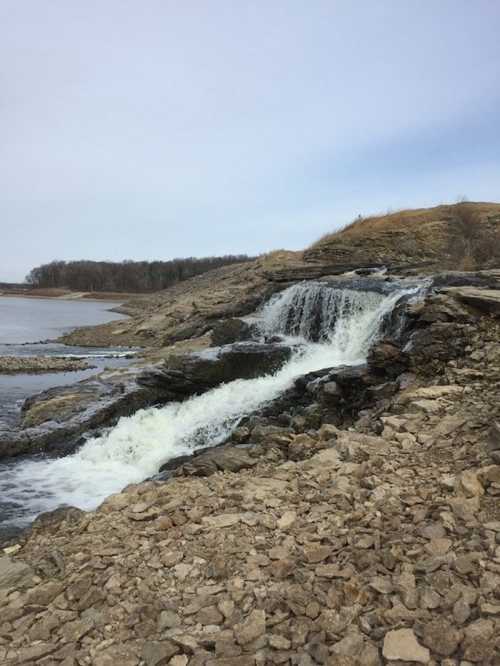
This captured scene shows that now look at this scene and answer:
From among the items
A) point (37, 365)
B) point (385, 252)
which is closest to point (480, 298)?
point (385, 252)

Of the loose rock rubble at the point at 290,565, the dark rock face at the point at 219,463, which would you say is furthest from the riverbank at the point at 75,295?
the loose rock rubble at the point at 290,565

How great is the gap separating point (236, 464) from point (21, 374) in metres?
15.6

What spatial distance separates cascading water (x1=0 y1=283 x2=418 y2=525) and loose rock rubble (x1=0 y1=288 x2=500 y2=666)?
275 cm

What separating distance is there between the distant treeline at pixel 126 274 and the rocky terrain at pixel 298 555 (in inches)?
3776

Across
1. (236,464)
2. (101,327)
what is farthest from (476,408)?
(101,327)

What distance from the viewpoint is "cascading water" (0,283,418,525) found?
27.6 feet

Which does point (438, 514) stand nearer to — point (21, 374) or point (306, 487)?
point (306, 487)

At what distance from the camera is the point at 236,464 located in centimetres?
675

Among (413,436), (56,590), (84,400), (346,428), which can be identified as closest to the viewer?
(56,590)

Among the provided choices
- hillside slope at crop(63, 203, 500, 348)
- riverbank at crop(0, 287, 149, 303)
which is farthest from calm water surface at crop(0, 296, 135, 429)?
riverbank at crop(0, 287, 149, 303)

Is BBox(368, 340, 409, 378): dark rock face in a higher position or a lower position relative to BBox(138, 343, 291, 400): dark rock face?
higher

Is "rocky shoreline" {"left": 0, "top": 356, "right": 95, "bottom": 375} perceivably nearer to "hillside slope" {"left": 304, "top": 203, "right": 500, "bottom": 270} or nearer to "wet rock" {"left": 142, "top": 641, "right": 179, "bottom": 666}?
"hillside slope" {"left": 304, "top": 203, "right": 500, "bottom": 270}

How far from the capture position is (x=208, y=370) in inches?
507

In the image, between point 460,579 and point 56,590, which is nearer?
point 460,579
